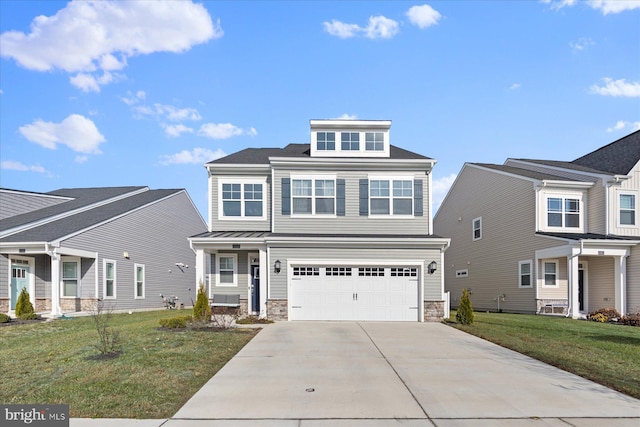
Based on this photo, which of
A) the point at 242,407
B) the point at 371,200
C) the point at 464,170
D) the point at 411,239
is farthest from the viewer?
the point at 464,170

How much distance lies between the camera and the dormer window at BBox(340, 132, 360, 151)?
19000 millimetres

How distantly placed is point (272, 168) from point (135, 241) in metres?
9.52

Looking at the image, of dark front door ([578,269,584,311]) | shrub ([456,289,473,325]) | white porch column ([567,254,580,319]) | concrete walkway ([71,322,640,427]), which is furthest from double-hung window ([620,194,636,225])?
concrete walkway ([71,322,640,427])

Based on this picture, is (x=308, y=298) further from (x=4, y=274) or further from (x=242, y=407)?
(x=4, y=274)

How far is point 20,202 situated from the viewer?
23.3m

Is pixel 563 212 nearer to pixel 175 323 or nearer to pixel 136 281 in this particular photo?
pixel 175 323

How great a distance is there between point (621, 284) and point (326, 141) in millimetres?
13636

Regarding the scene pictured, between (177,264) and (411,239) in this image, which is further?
(177,264)

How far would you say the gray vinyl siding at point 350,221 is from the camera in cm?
1797

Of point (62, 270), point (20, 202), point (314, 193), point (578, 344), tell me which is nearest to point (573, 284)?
point (578, 344)

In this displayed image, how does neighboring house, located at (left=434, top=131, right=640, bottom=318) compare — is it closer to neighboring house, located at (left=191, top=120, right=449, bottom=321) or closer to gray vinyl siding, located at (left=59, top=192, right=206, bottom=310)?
neighboring house, located at (left=191, top=120, right=449, bottom=321)

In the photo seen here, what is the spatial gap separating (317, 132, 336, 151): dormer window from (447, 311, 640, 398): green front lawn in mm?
8145

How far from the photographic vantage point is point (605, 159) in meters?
23.6

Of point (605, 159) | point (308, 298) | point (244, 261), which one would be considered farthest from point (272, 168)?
point (605, 159)
